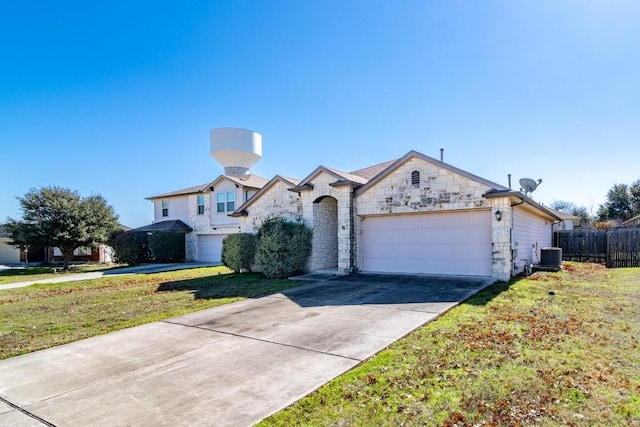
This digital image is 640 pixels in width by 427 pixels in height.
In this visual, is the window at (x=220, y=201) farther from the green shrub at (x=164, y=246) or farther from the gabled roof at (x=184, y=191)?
the green shrub at (x=164, y=246)

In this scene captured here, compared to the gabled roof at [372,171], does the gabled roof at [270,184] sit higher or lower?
lower

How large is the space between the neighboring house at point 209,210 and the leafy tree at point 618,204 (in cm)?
4045

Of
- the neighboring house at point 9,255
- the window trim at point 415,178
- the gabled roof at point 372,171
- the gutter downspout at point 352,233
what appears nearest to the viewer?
the window trim at point 415,178

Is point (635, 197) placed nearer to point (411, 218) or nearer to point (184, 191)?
point (411, 218)

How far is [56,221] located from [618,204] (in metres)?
53.0

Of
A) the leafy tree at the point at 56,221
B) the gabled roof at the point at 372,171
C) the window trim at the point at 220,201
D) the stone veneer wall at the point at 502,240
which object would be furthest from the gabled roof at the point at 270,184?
the leafy tree at the point at 56,221

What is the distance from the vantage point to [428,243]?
12.8 meters

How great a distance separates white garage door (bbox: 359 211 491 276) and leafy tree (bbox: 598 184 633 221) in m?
39.3

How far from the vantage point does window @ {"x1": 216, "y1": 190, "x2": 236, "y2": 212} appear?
2354 centimetres

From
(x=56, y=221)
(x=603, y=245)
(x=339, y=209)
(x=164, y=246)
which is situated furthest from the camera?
(x=164, y=246)

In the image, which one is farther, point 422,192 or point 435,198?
point 422,192

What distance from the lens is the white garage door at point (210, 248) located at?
24.8 metres

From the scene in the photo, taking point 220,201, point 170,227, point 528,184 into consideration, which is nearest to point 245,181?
point 220,201

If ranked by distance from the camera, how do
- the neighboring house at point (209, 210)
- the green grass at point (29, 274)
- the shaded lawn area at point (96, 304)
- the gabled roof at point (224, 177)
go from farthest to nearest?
the neighboring house at point (209, 210)
the gabled roof at point (224, 177)
the green grass at point (29, 274)
the shaded lawn area at point (96, 304)
